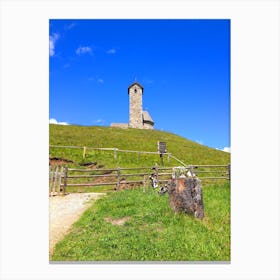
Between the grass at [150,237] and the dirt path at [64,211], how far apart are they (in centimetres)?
27

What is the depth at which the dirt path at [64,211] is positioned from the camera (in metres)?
6.83

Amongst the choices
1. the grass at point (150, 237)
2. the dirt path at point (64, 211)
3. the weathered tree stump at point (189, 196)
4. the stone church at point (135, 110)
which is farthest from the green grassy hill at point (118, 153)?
the stone church at point (135, 110)

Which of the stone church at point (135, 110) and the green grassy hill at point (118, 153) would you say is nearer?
the green grassy hill at point (118, 153)

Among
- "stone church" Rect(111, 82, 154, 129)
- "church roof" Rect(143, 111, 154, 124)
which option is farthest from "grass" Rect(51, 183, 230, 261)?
"church roof" Rect(143, 111, 154, 124)

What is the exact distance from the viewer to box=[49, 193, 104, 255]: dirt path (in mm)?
6825

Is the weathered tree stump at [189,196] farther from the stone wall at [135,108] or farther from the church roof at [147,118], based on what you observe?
the church roof at [147,118]

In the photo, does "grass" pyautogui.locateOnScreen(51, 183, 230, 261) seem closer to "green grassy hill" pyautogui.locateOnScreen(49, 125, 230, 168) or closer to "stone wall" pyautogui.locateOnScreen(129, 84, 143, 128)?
"green grassy hill" pyautogui.locateOnScreen(49, 125, 230, 168)

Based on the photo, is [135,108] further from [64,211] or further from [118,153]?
[64,211]
